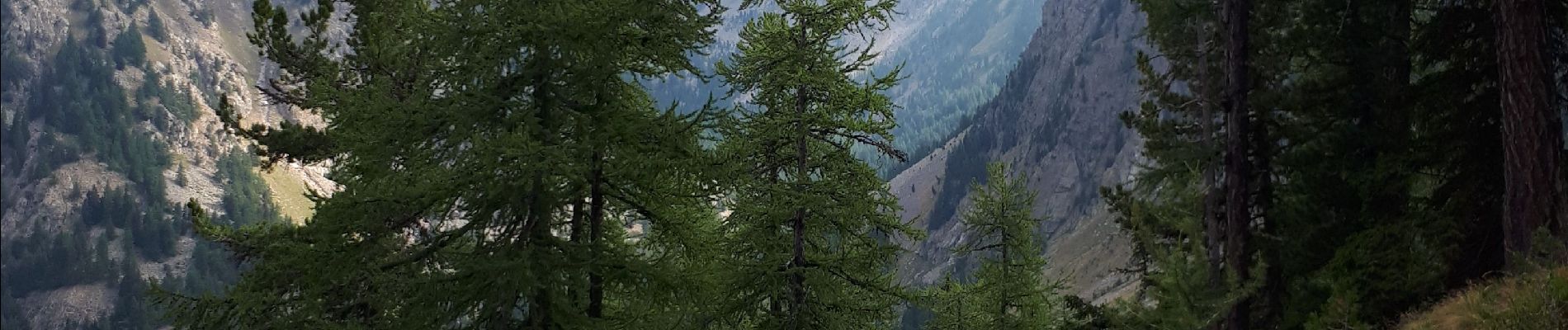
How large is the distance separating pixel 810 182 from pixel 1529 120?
30.4 feet

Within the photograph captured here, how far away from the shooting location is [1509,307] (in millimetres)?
10008

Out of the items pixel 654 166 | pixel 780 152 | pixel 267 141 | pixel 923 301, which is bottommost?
pixel 923 301

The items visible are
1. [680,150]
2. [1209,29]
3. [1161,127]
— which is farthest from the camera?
[1161,127]

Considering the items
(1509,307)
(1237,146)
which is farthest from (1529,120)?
(1509,307)

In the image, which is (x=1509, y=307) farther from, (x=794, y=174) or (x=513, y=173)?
(x=513, y=173)

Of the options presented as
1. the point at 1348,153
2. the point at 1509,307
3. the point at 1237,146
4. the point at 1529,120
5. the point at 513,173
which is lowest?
the point at 1509,307

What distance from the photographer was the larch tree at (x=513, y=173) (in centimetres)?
1010

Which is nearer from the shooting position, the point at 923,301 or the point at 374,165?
the point at 374,165

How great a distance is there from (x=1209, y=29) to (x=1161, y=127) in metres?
1.96

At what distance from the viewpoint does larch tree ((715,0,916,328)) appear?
49.7ft

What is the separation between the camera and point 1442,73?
591 inches

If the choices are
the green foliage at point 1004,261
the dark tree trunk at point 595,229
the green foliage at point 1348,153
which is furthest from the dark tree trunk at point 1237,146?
the green foliage at point 1004,261

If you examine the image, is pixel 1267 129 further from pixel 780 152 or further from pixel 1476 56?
pixel 780 152

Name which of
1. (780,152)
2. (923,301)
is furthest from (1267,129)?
(780,152)
